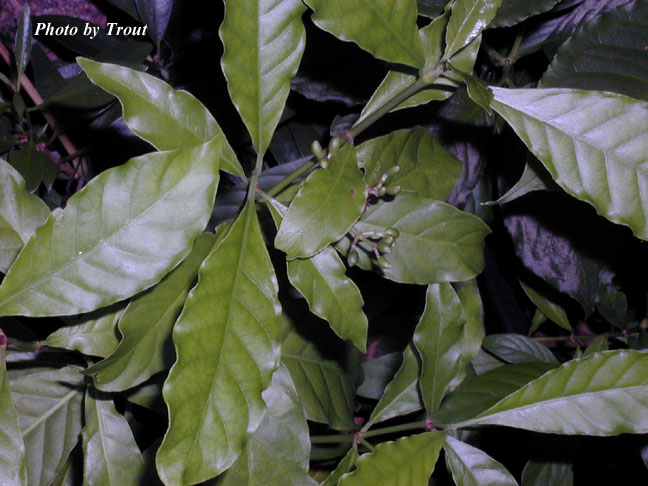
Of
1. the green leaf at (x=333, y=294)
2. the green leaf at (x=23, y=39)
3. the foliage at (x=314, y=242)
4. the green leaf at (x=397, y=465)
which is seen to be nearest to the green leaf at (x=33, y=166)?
the foliage at (x=314, y=242)

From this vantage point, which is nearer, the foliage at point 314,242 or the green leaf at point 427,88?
the foliage at point 314,242

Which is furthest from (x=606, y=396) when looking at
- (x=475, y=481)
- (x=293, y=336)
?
(x=293, y=336)

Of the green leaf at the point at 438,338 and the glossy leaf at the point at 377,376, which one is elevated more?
the green leaf at the point at 438,338

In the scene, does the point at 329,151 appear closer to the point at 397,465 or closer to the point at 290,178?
the point at 290,178

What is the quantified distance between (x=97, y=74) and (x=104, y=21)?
0.96m

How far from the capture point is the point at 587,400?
729 millimetres

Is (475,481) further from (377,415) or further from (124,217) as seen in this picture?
(124,217)

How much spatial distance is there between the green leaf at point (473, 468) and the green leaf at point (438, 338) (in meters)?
0.07

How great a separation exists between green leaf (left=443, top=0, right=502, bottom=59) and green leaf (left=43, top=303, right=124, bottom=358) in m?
0.56

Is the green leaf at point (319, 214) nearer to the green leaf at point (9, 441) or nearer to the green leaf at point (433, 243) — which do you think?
the green leaf at point (433, 243)

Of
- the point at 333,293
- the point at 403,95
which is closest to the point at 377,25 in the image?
the point at 403,95

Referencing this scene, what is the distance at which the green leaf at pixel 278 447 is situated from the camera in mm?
768

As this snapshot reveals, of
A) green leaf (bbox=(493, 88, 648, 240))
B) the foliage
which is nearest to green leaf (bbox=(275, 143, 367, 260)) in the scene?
the foliage

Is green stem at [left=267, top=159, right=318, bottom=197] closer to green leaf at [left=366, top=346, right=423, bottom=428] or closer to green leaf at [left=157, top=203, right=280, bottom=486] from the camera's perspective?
green leaf at [left=157, top=203, right=280, bottom=486]
